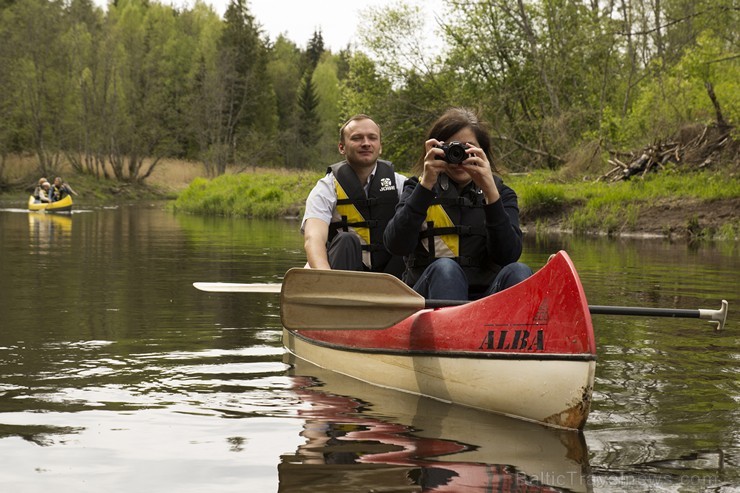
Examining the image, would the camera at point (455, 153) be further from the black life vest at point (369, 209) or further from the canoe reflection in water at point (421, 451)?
the black life vest at point (369, 209)

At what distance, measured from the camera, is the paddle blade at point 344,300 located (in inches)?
163

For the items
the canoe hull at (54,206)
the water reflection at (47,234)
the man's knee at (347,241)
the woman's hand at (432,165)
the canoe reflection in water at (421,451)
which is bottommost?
the canoe reflection in water at (421,451)

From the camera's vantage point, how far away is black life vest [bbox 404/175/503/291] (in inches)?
171

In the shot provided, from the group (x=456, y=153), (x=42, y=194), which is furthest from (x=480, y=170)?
(x=42, y=194)

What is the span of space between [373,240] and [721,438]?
2.33 meters

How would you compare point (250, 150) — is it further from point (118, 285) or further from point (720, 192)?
point (118, 285)

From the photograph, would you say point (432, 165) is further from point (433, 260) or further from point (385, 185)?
point (385, 185)

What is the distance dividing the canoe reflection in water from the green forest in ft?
15.6

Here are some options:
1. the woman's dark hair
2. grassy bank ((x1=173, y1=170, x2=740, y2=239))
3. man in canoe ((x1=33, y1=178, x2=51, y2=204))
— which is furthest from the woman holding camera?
man in canoe ((x1=33, y1=178, x2=51, y2=204))

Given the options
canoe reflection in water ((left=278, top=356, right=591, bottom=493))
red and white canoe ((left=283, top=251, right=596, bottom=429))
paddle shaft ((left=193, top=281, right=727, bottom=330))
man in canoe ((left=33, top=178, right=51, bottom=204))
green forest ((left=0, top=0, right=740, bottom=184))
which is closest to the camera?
canoe reflection in water ((left=278, top=356, right=591, bottom=493))

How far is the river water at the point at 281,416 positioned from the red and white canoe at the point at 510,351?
0.27ft

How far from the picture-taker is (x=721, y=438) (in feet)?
11.0

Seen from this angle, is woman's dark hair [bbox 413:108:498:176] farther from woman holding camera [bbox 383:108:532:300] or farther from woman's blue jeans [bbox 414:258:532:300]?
woman's blue jeans [bbox 414:258:532:300]

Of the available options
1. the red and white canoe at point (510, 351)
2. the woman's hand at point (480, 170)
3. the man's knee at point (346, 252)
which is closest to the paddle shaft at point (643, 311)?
the red and white canoe at point (510, 351)
